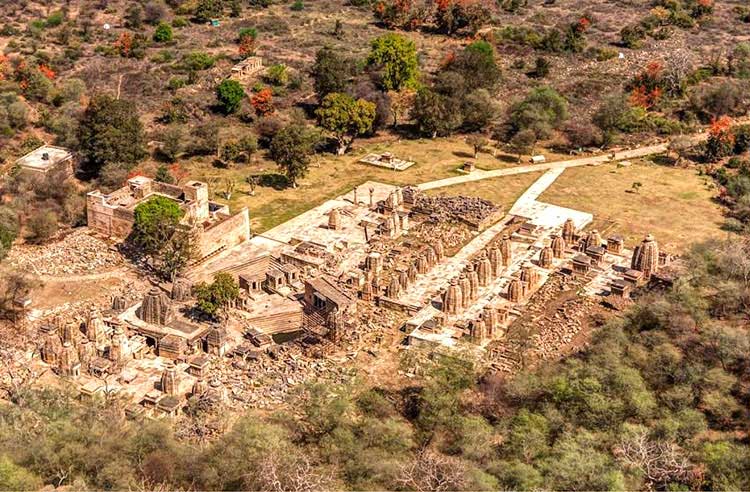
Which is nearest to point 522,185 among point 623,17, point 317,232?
point 317,232

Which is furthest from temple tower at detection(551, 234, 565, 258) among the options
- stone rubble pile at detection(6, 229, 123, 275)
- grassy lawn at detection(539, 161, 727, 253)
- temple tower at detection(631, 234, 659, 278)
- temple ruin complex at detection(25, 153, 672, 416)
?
stone rubble pile at detection(6, 229, 123, 275)

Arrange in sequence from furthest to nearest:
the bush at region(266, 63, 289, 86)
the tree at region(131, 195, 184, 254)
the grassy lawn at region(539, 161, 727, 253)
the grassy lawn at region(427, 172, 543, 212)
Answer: the bush at region(266, 63, 289, 86), the grassy lawn at region(427, 172, 543, 212), the grassy lawn at region(539, 161, 727, 253), the tree at region(131, 195, 184, 254)

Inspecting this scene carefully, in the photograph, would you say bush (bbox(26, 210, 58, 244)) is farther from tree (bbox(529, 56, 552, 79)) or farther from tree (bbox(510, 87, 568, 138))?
tree (bbox(529, 56, 552, 79))

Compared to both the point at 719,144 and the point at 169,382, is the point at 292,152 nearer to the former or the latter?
the point at 169,382

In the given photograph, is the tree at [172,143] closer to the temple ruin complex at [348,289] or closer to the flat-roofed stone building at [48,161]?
the flat-roofed stone building at [48,161]

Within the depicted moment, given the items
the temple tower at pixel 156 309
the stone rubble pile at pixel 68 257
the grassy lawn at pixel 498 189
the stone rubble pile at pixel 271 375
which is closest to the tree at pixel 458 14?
the grassy lawn at pixel 498 189
